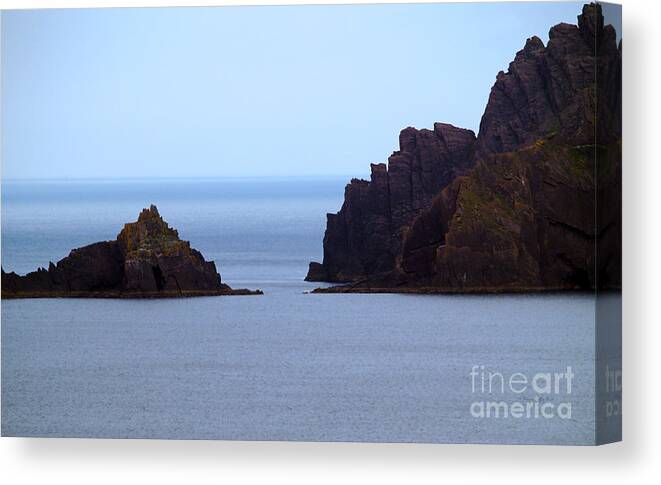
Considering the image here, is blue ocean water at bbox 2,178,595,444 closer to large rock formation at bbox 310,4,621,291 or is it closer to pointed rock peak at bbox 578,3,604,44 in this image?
large rock formation at bbox 310,4,621,291

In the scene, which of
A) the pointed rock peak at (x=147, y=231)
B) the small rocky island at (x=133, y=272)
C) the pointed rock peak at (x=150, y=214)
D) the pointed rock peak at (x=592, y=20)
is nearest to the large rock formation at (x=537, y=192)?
the pointed rock peak at (x=592, y=20)

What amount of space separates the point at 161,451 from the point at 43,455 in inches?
59.3

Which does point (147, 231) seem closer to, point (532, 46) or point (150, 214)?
point (150, 214)

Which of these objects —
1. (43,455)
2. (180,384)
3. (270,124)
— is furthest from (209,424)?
(270,124)

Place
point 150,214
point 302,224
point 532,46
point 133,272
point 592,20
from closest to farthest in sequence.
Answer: point 592,20
point 532,46
point 150,214
point 133,272
point 302,224

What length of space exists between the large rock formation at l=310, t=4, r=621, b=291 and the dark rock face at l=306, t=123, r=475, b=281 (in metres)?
0.06

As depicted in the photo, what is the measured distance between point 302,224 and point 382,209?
1029 millimetres

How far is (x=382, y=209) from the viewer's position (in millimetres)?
21469

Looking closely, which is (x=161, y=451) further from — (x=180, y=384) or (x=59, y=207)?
(x=59, y=207)

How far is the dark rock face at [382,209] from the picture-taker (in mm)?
21109

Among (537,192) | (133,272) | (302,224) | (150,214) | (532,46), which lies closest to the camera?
(532,46)

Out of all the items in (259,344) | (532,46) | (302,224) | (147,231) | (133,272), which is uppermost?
(532,46)

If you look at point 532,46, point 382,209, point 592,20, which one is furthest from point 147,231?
point 592,20

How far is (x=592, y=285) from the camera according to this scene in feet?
66.5
